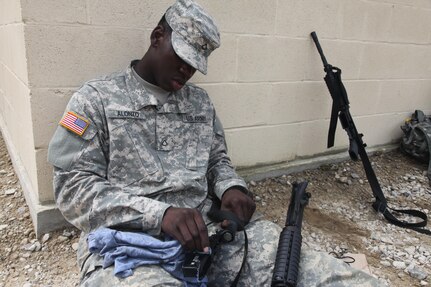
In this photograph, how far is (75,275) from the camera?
1868mm

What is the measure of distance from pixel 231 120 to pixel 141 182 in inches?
44.6

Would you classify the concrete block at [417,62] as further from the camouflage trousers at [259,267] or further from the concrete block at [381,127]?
the camouflage trousers at [259,267]

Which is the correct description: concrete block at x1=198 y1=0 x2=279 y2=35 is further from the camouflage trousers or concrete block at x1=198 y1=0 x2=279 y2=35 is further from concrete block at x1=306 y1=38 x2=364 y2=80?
the camouflage trousers

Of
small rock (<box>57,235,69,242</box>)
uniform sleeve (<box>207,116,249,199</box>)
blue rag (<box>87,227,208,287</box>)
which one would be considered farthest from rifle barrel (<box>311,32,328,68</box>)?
small rock (<box>57,235,69,242</box>)

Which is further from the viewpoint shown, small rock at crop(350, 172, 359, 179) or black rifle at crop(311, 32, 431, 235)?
small rock at crop(350, 172, 359, 179)

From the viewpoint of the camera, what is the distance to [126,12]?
77.4 inches

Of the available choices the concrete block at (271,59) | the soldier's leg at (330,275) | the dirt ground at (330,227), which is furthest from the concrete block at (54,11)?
the soldier's leg at (330,275)

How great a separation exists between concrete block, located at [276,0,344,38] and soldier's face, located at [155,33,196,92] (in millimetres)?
1224

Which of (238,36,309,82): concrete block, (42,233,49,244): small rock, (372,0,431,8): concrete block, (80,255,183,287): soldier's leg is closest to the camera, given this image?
(80,255,183,287): soldier's leg

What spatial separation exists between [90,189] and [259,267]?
0.69 m

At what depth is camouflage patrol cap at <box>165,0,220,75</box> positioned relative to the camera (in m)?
1.51

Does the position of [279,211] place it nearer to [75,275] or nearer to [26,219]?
[75,275]

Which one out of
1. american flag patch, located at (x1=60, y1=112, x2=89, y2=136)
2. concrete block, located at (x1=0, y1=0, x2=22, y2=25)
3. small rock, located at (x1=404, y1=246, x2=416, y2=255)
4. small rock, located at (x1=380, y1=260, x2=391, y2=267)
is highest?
A: concrete block, located at (x1=0, y1=0, x2=22, y2=25)

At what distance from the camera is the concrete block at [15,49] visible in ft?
6.00
